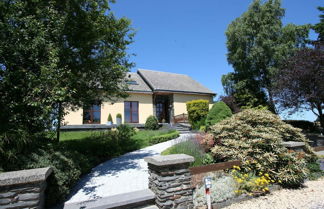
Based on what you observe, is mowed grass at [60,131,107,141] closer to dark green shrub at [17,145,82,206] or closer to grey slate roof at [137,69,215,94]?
dark green shrub at [17,145,82,206]

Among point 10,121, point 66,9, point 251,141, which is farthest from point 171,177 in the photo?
point 66,9

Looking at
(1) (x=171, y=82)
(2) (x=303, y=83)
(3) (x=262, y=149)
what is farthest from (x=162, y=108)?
(3) (x=262, y=149)

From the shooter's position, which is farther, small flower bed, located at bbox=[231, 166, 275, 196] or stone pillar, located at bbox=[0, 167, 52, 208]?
small flower bed, located at bbox=[231, 166, 275, 196]

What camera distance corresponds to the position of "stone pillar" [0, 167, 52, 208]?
2.20m

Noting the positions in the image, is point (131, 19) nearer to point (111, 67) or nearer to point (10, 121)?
point (111, 67)

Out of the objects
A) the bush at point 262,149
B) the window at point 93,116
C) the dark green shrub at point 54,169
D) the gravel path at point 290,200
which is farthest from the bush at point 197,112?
the dark green shrub at point 54,169

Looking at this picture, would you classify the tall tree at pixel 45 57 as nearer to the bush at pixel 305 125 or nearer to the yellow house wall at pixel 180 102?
the yellow house wall at pixel 180 102

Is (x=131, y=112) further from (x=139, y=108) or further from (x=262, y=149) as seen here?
(x=262, y=149)

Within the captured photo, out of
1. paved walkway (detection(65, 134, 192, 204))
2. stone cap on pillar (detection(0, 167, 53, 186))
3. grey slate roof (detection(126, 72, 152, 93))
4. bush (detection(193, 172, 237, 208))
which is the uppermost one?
grey slate roof (detection(126, 72, 152, 93))

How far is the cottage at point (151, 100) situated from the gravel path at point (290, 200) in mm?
11503

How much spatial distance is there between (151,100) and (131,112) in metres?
2.32

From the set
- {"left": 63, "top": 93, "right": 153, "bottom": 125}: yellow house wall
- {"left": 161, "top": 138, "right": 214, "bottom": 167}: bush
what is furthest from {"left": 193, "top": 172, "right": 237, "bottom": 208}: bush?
{"left": 63, "top": 93, "right": 153, "bottom": 125}: yellow house wall

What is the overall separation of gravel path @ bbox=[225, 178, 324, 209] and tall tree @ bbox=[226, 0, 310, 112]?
12704mm

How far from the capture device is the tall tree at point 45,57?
11.7 feet
